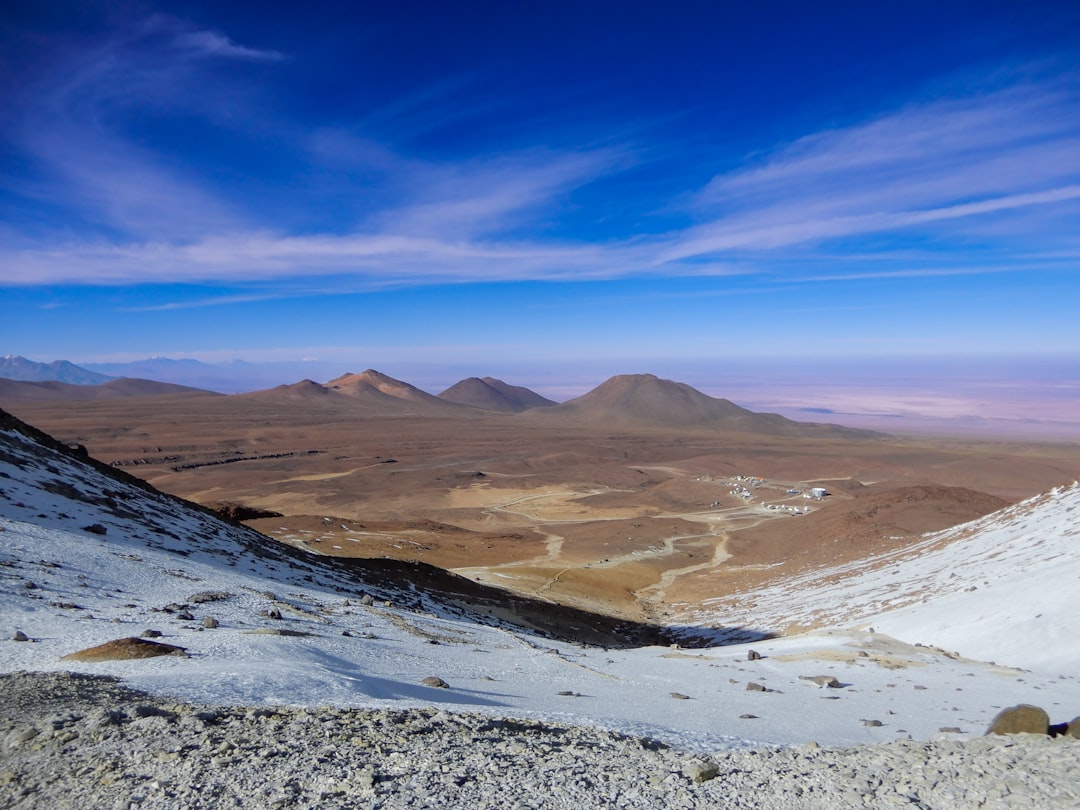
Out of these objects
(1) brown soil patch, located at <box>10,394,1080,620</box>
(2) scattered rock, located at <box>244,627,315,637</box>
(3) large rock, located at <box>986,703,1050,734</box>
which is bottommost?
(1) brown soil patch, located at <box>10,394,1080,620</box>

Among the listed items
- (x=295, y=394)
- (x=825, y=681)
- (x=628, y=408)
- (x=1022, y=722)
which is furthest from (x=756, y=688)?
(x=295, y=394)

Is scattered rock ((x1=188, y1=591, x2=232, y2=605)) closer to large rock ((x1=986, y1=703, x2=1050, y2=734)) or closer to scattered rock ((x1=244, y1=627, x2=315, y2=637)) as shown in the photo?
scattered rock ((x1=244, y1=627, x2=315, y2=637))

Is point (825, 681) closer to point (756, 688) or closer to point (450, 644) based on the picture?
point (756, 688)

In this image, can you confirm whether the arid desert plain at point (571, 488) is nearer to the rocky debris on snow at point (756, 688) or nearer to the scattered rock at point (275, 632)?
the rocky debris on snow at point (756, 688)

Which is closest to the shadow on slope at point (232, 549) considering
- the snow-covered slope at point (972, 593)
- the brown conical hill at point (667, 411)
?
the snow-covered slope at point (972, 593)

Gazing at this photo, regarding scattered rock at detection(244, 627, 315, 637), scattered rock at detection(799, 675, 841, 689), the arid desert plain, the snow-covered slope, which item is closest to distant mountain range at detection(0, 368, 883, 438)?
the arid desert plain

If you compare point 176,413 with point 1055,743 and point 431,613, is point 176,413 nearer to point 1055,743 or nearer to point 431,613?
point 431,613
